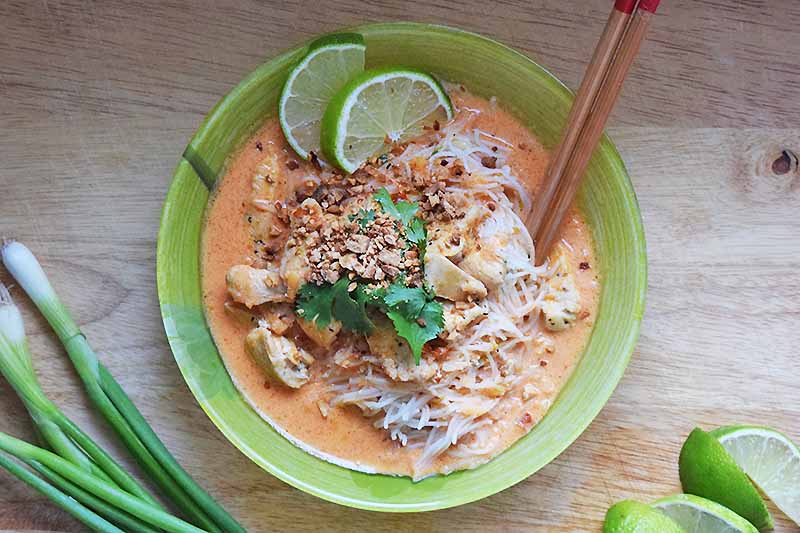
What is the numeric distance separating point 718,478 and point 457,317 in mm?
992

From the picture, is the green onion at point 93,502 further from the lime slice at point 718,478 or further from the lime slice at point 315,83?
the lime slice at point 718,478

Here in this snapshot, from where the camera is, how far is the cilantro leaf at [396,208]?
8.95ft

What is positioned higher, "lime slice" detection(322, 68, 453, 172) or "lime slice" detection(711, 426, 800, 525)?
"lime slice" detection(322, 68, 453, 172)

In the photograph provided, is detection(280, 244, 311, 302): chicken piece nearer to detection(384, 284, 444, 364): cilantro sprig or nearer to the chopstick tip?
detection(384, 284, 444, 364): cilantro sprig

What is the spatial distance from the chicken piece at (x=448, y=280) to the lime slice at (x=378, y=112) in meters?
0.42

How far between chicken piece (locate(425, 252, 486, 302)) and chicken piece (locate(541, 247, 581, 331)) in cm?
25

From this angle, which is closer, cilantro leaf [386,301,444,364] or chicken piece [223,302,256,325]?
cilantro leaf [386,301,444,364]

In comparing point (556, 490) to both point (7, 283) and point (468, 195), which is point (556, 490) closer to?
point (468, 195)

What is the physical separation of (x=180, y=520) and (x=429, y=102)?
1.56 metres

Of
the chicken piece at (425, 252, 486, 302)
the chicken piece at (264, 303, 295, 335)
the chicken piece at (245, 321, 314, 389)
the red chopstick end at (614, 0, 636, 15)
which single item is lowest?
the chicken piece at (245, 321, 314, 389)

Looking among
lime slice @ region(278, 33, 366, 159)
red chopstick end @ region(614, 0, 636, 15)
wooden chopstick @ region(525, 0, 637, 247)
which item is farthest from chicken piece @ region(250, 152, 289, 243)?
red chopstick end @ region(614, 0, 636, 15)

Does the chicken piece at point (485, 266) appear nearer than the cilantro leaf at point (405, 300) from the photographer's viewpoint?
No

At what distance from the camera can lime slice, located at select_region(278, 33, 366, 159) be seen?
2.74 metres

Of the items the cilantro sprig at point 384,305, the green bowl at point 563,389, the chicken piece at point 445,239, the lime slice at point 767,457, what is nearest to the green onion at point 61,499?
the green bowl at point 563,389
